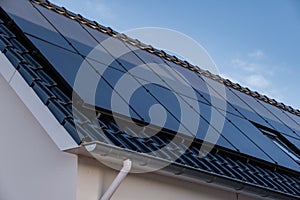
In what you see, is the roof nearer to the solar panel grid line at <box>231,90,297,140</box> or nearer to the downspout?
the solar panel grid line at <box>231,90,297,140</box>

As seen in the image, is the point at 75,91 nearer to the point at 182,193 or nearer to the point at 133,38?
the point at 182,193

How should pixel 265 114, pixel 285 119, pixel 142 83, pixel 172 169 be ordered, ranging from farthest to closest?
1. pixel 285 119
2. pixel 265 114
3. pixel 142 83
4. pixel 172 169

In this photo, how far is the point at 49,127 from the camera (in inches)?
163

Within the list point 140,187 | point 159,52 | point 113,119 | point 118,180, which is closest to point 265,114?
point 159,52

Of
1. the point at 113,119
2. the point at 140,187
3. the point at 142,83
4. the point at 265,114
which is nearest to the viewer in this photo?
the point at 140,187

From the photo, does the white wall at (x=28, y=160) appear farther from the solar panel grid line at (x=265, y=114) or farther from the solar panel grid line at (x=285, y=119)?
the solar panel grid line at (x=285, y=119)

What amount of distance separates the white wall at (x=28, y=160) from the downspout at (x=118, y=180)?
29 centimetres

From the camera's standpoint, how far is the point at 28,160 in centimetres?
441

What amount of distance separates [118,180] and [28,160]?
0.90 meters

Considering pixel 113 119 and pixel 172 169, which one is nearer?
pixel 172 169

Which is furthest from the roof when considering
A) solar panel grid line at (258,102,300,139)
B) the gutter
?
solar panel grid line at (258,102,300,139)

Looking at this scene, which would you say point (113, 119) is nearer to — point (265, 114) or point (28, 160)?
point (28, 160)

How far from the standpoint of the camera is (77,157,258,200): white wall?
406 centimetres

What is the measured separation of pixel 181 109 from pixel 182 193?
5.26 ft
